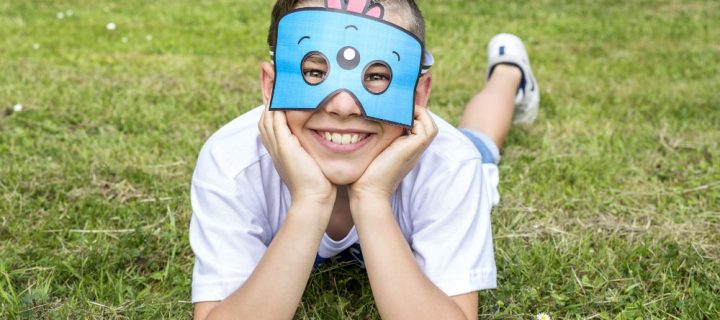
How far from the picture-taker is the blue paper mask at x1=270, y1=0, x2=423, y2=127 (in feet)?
6.13

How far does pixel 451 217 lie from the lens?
2.09m

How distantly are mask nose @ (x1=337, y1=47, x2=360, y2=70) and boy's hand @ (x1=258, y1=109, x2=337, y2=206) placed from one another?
0.23 m

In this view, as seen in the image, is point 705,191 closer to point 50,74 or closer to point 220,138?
point 220,138

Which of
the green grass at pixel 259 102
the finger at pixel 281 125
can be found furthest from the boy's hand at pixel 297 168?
the green grass at pixel 259 102

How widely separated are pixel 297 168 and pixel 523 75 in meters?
2.41

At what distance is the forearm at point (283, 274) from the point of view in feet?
6.13

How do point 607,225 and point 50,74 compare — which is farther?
point 50,74

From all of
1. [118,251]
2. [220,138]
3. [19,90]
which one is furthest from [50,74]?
[220,138]

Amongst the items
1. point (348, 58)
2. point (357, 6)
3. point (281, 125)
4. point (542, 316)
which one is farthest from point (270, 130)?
point (542, 316)

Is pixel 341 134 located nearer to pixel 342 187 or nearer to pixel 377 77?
pixel 377 77

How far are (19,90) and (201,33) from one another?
2250mm

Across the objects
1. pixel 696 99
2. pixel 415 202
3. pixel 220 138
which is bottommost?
pixel 696 99

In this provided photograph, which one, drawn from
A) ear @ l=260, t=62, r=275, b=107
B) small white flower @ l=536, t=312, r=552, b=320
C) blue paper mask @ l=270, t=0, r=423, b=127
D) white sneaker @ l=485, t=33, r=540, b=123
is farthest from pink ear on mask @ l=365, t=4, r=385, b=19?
white sneaker @ l=485, t=33, r=540, b=123

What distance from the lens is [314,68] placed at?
194 centimetres
